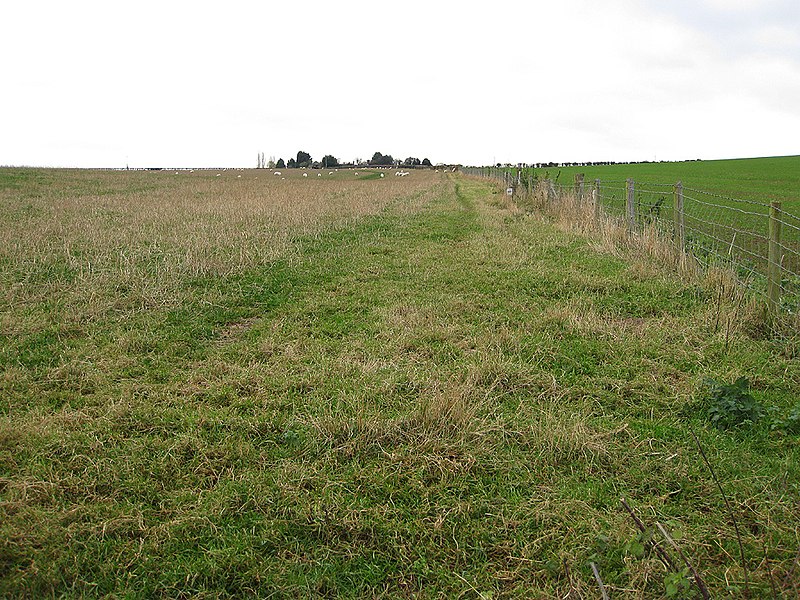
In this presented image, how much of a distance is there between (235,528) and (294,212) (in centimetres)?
1256

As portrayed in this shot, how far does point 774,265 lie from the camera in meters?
5.48

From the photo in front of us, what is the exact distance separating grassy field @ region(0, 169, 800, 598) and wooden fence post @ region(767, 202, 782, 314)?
1.01 feet

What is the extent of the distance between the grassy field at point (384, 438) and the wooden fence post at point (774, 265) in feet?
1.01

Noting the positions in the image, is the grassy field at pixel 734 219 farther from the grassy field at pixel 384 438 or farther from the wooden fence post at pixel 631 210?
the grassy field at pixel 384 438

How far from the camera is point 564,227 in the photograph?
1214cm

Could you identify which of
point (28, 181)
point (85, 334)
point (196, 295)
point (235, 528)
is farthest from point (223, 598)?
point (28, 181)

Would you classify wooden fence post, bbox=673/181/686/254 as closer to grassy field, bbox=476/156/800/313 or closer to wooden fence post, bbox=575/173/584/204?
grassy field, bbox=476/156/800/313

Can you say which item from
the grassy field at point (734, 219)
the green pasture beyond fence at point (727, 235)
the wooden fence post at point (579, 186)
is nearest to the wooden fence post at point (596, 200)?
the green pasture beyond fence at point (727, 235)

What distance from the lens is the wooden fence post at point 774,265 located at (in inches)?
217

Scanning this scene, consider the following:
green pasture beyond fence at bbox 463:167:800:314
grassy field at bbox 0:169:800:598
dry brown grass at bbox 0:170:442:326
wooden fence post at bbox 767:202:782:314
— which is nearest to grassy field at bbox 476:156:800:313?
green pasture beyond fence at bbox 463:167:800:314

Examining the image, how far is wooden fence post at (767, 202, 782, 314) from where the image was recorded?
5512 millimetres

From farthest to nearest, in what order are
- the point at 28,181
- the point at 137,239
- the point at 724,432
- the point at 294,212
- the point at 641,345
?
1. the point at 28,181
2. the point at 294,212
3. the point at 137,239
4. the point at 641,345
5. the point at 724,432

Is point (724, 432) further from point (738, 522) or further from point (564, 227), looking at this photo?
point (564, 227)

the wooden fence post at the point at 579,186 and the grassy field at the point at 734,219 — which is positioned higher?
the wooden fence post at the point at 579,186
